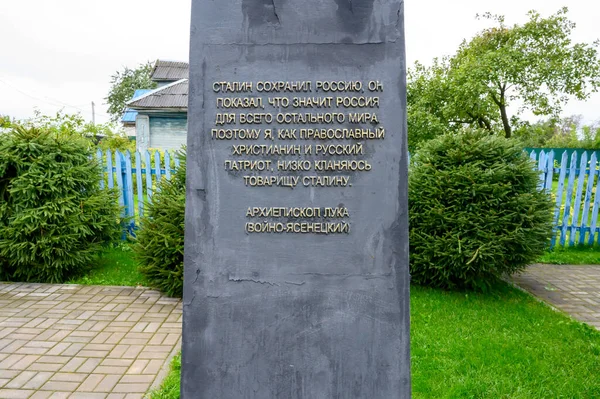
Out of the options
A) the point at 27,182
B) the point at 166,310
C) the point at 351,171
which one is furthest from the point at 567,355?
the point at 27,182

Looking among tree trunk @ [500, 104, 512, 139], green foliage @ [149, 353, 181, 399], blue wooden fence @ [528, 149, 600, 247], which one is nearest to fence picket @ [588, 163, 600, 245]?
blue wooden fence @ [528, 149, 600, 247]

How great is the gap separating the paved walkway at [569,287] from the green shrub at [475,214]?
76 cm

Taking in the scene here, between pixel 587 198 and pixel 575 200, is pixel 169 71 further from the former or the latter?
pixel 587 198

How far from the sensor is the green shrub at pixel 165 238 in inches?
232

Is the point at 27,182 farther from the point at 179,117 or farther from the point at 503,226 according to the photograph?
the point at 179,117

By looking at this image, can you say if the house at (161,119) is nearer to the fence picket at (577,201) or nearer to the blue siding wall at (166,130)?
the blue siding wall at (166,130)

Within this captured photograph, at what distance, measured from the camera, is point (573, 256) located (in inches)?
349

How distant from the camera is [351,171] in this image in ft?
9.75

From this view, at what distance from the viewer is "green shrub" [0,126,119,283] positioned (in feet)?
21.1

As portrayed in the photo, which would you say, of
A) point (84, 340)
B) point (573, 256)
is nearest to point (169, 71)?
point (573, 256)

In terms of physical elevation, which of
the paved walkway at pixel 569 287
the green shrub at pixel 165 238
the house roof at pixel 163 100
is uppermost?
the house roof at pixel 163 100

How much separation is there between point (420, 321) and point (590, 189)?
602 centimetres

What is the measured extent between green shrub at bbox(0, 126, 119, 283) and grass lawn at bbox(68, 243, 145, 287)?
0.79 ft

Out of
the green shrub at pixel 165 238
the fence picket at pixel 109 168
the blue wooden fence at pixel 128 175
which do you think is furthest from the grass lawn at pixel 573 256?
A: the fence picket at pixel 109 168
